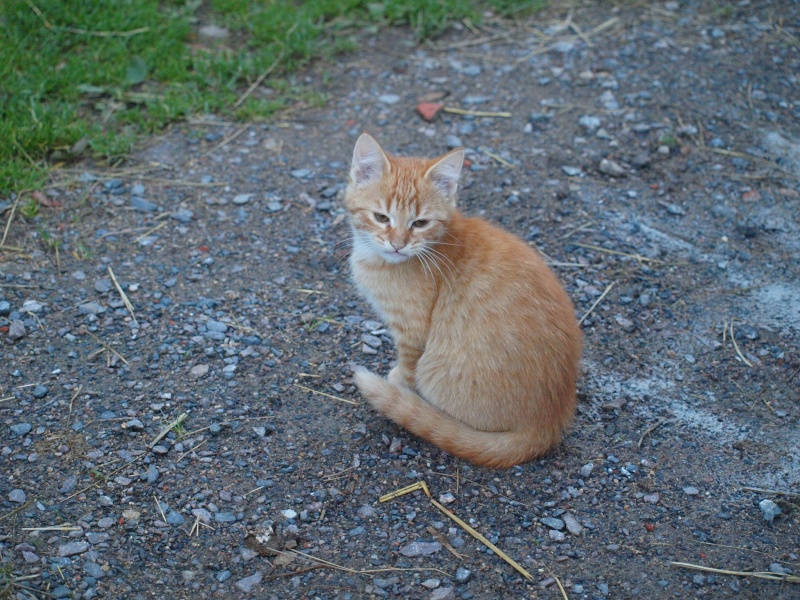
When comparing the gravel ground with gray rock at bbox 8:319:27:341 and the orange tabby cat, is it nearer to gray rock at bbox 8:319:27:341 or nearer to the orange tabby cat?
gray rock at bbox 8:319:27:341

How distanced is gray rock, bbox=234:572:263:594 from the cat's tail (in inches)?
37.8

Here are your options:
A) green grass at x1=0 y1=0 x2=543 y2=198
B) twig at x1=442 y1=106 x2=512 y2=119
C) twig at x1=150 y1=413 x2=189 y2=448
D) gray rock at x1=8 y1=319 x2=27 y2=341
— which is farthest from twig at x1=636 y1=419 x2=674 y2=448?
green grass at x1=0 y1=0 x2=543 y2=198

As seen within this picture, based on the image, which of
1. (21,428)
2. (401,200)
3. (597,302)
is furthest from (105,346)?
(597,302)

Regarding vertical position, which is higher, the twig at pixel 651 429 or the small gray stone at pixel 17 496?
the small gray stone at pixel 17 496

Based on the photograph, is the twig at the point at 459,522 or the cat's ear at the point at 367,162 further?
the cat's ear at the point at 367,162

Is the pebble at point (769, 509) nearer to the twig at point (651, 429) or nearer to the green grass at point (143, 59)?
the twig at point (651, 429)

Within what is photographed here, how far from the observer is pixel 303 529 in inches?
127

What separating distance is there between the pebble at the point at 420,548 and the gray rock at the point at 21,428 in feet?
5.85

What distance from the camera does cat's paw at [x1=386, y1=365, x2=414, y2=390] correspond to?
3.85 metres

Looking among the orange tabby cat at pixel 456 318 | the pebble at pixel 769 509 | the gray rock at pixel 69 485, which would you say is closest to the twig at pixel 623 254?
the orange tabby cat at pixel 456 318

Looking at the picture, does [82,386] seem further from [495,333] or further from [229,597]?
[495,333]

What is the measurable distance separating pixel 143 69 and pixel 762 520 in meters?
5.07

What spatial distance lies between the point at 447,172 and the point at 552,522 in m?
1.68

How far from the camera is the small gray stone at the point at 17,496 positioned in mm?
3160
